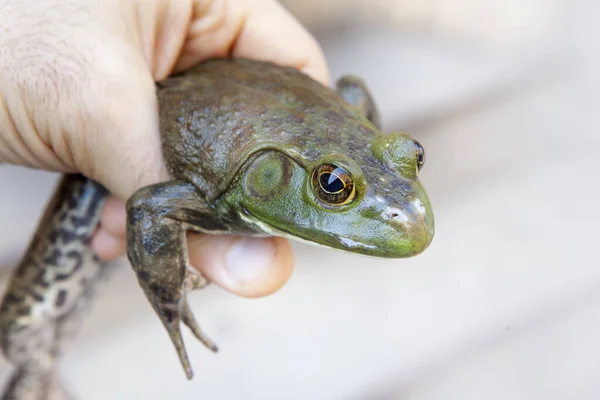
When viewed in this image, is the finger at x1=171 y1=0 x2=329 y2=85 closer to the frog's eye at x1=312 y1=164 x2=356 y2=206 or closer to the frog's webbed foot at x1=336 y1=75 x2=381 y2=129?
the frog's webbed foot at x1=336 y1=75 x2=381 y2=129

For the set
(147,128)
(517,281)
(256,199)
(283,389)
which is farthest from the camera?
(517,281)

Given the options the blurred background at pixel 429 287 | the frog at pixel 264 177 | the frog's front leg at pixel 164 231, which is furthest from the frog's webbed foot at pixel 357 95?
the blurred background at pixel 429 287

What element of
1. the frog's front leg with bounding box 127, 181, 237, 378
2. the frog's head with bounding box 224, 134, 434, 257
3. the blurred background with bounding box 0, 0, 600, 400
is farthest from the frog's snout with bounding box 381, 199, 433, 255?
the blurred background with bounding box 0, 0, 600, 400

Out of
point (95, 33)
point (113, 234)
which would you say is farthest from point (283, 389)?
point (95, 33)

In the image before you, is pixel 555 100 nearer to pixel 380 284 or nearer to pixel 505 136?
pixel 505 136

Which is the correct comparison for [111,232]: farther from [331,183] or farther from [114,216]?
[331,183]

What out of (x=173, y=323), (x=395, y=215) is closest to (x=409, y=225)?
(x=395, y=215)

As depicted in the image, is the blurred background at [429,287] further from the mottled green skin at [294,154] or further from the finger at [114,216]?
the mottled green skin at [294,154]
